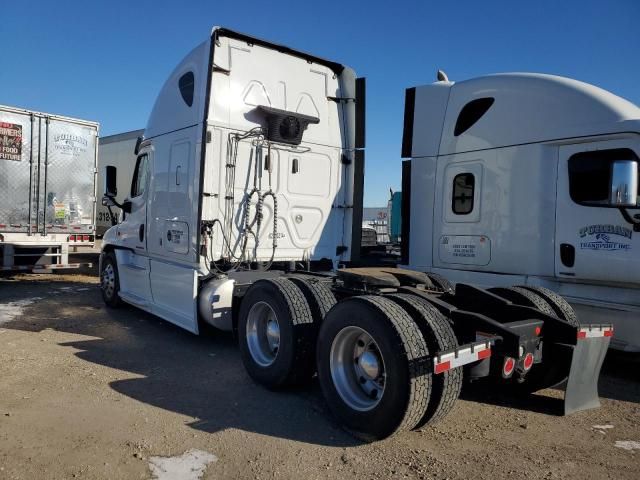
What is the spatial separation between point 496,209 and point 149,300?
4801 millimetres

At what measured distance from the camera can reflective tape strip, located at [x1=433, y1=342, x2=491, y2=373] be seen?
3307mm

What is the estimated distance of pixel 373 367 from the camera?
3852mm

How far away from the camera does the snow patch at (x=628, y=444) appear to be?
3803 mm

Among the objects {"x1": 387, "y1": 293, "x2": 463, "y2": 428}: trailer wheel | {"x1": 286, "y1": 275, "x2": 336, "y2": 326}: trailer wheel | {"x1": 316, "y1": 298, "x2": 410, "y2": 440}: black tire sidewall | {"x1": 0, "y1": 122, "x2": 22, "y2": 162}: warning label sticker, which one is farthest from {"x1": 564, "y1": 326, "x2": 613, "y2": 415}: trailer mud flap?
{"x1": 0, "y1": 122, "x2": 22, "y2": 162}: warning label sticker

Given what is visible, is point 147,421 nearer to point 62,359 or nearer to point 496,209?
point 62,359

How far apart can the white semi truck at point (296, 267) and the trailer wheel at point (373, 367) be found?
1 centimetres

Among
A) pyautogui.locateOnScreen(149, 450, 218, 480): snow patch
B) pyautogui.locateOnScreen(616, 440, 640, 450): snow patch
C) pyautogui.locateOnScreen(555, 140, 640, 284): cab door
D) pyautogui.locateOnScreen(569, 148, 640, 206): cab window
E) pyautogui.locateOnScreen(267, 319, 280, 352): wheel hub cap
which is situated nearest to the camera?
pyautogui.locateOnScreen(149, 450, 218, 480): snow patch

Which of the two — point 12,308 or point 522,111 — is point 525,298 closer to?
point 522,111

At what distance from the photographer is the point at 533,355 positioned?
13.1ft

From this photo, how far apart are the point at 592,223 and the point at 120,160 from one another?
1526 centimetres

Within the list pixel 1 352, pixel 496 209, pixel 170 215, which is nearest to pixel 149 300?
pixel 170 215

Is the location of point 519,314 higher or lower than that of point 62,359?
higher

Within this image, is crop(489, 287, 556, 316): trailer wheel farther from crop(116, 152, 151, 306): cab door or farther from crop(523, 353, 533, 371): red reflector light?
crop(116, 152, 151, 306): cab door

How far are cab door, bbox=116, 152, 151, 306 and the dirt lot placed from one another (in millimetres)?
1693
